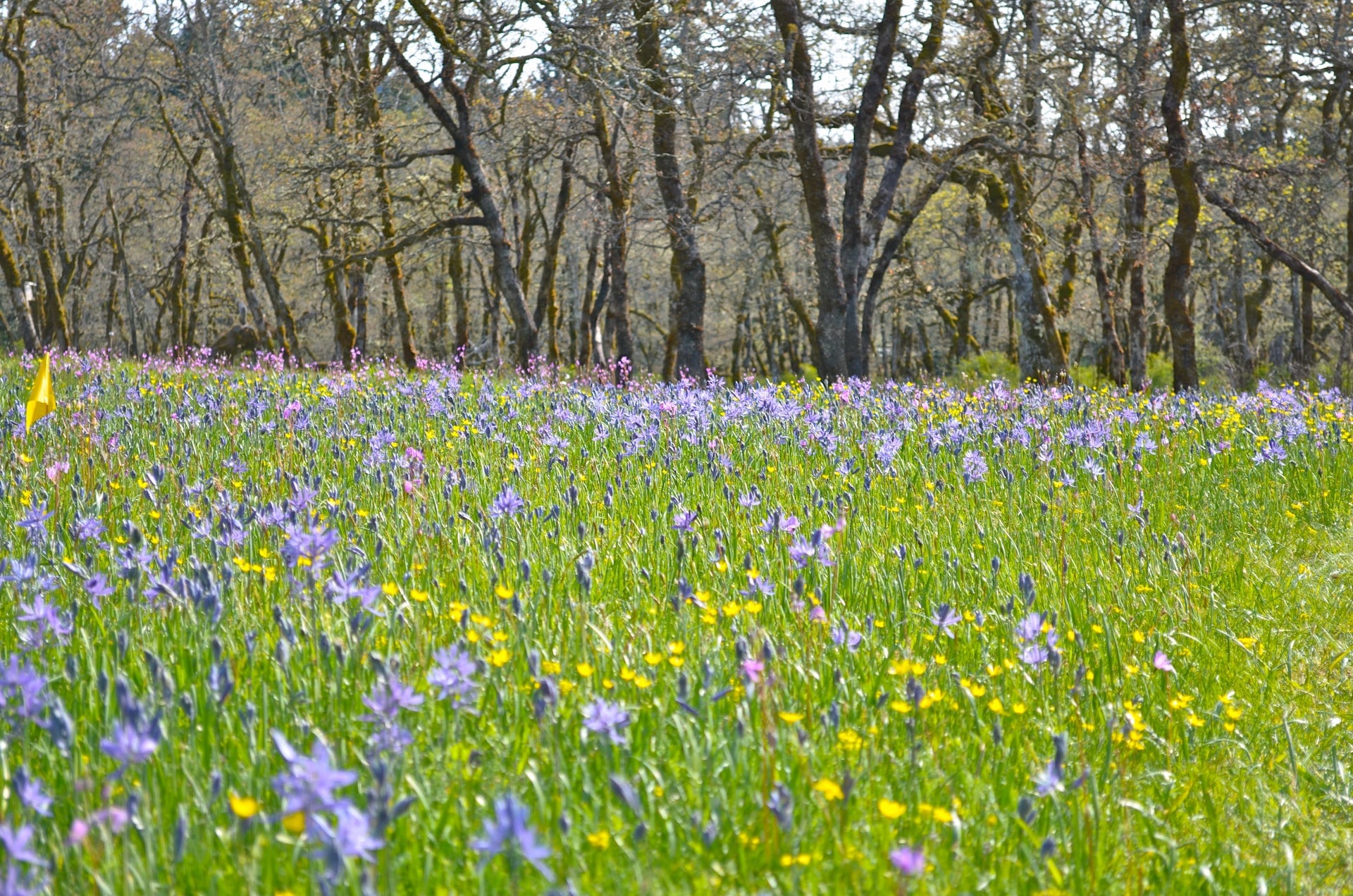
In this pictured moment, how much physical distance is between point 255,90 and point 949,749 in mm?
27467

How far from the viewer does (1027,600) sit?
3115mm

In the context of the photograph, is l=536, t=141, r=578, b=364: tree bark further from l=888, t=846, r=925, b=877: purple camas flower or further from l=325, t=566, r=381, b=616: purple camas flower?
l=888, t=846, r=925, b=877: purple camas flower

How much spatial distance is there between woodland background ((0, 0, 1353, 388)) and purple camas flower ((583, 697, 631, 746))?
36.3 ft

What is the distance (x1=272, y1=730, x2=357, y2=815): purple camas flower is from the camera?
154cm

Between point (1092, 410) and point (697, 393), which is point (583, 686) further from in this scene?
point (1092, 410)

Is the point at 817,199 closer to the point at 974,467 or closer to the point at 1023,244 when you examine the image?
the point at 1023,244

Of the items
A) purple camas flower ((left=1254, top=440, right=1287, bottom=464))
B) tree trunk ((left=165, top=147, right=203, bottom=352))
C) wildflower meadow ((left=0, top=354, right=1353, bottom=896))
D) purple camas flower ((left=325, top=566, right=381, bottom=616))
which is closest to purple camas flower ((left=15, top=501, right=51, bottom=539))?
wildflower meadow ((left=0, top=354, right=1353, bottom=896))

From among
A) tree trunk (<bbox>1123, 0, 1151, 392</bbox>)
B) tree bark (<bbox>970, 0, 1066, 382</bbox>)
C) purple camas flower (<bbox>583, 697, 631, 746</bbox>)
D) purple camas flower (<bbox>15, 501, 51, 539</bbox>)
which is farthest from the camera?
tree bark (<bbox>970, 0, 1066, 382</bbox>)

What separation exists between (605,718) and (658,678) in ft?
2.45

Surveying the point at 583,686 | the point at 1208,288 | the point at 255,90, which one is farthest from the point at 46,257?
Answer: the point at 1208,288

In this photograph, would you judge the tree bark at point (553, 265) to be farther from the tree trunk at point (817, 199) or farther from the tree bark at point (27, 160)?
the tree bark at point (27, 160)

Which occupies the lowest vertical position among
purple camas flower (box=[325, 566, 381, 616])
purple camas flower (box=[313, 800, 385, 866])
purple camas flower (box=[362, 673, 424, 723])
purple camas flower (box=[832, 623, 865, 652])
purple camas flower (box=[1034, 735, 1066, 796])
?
purple camas flower (box=[1034, 735, 1066, 796])

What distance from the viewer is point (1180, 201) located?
14820 mm

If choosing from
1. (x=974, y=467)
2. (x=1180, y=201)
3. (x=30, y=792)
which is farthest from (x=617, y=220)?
(x=30, y=792)
